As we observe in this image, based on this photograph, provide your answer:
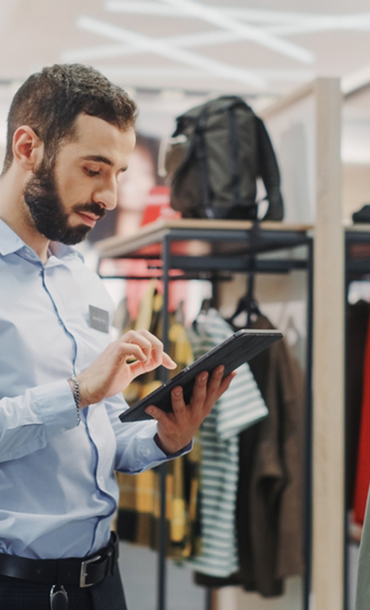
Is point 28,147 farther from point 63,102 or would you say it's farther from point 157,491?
point 157,491

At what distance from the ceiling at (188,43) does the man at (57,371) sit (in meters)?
2.75

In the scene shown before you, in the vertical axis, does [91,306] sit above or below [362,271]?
below

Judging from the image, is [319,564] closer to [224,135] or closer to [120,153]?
[224,135]

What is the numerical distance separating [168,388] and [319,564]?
1.55 m

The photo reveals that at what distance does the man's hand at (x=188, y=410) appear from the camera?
128 centimetres

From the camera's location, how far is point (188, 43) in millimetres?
4906

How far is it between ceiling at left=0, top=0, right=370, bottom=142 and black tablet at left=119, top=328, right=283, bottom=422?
9.19 ft

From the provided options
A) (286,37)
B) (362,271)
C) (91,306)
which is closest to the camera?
(91,306)

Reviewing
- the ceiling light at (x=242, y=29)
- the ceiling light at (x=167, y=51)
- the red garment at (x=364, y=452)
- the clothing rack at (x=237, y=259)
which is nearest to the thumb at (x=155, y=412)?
the clothing rack at (x=237, y=259)

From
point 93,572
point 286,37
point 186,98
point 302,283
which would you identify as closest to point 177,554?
point 302,283

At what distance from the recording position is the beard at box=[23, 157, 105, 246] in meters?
1.31

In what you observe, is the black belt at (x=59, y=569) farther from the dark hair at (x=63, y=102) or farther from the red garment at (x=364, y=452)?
the red garment at (x=364, y=452)

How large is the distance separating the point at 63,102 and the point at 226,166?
1.40 metres

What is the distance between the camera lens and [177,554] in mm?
2643
